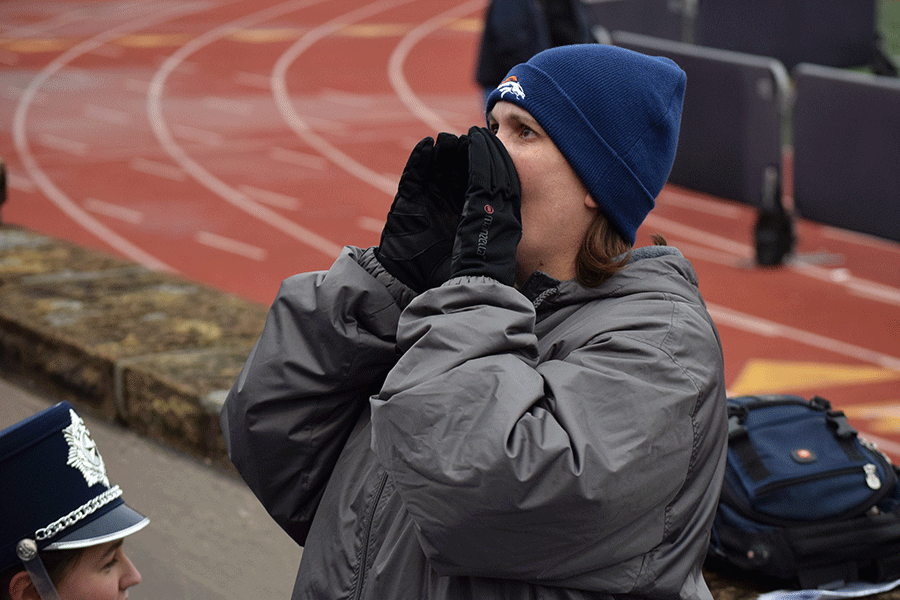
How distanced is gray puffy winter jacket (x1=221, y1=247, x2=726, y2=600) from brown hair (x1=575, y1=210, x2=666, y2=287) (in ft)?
0.06

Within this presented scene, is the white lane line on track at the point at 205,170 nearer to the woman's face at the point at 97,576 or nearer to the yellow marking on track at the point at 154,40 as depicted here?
the yellow marking on track at the point at 154,40

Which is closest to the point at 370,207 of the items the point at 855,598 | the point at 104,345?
the point at 104,345

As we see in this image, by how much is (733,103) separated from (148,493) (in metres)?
6.79

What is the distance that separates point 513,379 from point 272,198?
33.6 feet

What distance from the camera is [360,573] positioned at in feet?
6.20

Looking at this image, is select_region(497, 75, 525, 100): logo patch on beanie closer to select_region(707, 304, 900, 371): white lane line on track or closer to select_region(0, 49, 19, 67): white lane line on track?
select_region(707, 304, 900, 371): white lane line on track

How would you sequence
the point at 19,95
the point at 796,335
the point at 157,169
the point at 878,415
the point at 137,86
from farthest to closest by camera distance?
the point at 137,86
the point at 19,95
the point at 157,169
the point at 796,335
the point at 878,415

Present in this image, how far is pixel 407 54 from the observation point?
69.1 ft

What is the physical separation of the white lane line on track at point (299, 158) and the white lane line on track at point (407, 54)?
1813mm

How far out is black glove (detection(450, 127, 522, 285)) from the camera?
5.83 feet

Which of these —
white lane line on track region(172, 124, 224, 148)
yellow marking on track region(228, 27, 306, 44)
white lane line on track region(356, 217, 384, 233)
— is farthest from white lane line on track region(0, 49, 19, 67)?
white lane line on track region(356, 217, 384, 233)

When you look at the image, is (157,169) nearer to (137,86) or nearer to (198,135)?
(198,135)

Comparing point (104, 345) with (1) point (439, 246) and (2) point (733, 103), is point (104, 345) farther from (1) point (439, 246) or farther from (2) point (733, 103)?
(2) point (733, 103)

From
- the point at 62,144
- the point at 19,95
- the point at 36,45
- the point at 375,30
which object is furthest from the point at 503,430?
the point at 375,30
